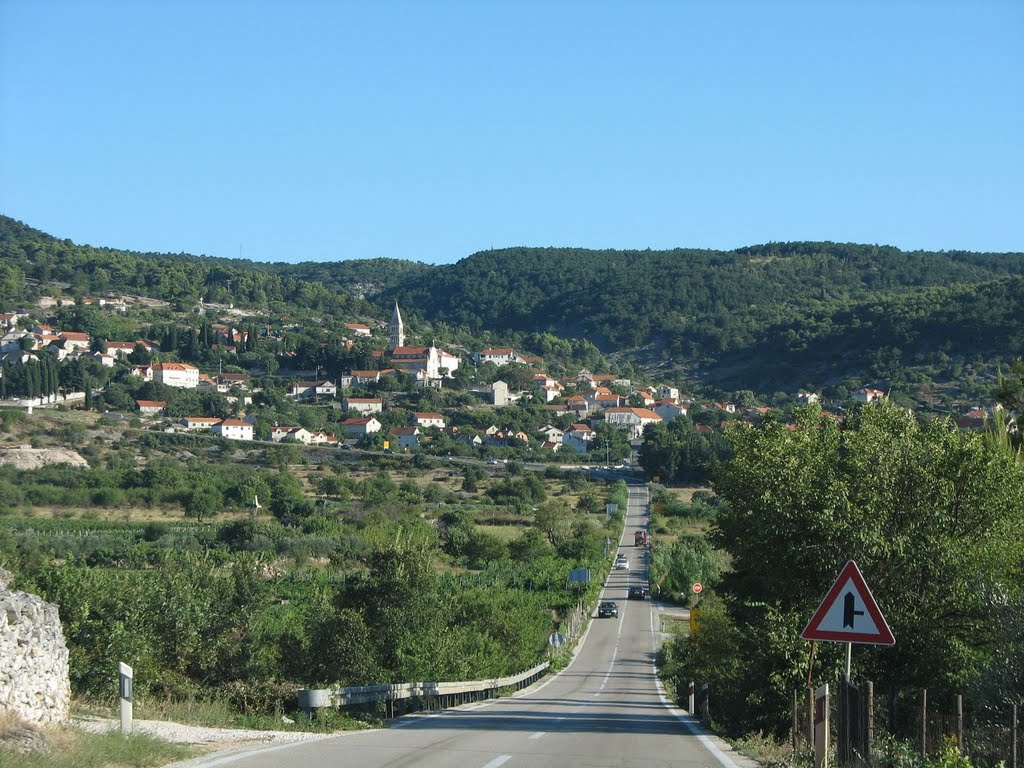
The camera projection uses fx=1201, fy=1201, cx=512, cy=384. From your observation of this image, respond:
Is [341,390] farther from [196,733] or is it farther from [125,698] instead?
[125,698]

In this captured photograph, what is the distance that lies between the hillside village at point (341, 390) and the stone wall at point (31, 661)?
9437cm

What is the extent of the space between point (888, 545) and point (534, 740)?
222 inches

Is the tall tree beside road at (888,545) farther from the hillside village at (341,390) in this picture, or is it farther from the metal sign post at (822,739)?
the hillside village at (341,390)

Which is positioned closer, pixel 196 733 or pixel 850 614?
pixel 850 614

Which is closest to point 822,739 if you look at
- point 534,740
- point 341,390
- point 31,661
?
point 534,740

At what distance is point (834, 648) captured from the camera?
56.1ft

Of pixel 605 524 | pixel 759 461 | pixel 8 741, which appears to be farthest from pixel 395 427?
pixel 8 741

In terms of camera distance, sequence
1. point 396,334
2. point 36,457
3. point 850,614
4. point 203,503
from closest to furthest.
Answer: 1. point 850,614
2. point 203,503
3. point 36,457
4. point 396,334

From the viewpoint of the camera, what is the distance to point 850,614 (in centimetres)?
1107

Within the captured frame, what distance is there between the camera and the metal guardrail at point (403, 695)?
16.7 meters

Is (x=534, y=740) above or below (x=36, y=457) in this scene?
above

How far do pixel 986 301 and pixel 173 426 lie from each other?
104126mm

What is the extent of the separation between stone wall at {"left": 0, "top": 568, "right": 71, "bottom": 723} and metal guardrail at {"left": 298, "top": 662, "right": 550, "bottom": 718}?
5.56 metres

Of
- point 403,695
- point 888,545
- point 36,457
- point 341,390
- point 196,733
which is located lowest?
point 36,457
